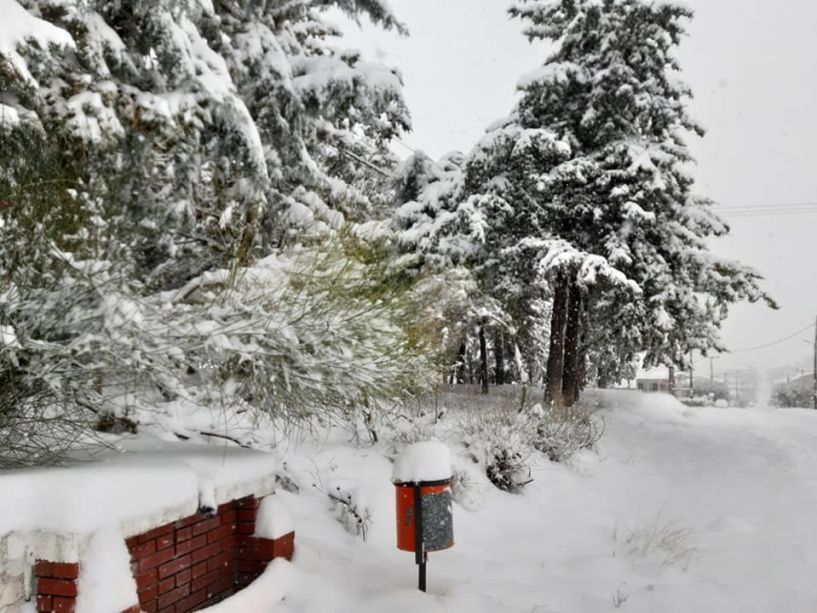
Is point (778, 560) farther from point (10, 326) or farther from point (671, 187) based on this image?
point (671, 187)

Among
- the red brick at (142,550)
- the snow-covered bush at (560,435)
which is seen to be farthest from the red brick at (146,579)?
the snow-covered bush at (560,435)

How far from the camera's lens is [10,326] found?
335 cm

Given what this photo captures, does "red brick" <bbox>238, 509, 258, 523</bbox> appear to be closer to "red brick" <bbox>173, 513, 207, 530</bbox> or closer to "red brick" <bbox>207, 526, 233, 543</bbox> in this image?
"red brick" <bbox>207, 526, 233, 543</bbox>

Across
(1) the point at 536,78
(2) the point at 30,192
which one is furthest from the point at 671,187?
(2) the point at 30,192

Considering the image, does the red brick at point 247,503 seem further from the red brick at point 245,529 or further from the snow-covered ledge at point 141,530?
the red brick at point 245,529

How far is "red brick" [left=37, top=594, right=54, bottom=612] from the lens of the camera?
3004mm

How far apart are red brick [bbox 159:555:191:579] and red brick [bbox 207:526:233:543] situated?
0.23m

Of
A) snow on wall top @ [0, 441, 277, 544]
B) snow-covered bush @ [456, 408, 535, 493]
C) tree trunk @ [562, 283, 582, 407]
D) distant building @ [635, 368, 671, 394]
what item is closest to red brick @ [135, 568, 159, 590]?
snow on wall top @ [0, 441, 277, 544]

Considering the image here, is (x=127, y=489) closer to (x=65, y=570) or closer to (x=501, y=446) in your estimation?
(x=65, y=570)

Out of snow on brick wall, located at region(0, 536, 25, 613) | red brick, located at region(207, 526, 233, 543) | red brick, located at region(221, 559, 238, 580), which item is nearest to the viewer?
snow on brick wall, located at region(0, 536, 25, 613)

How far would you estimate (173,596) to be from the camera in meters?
3.80

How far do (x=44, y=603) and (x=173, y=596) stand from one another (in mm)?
897

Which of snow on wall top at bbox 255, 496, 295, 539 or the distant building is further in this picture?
the distant building

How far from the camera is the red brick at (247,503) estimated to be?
4.45m
